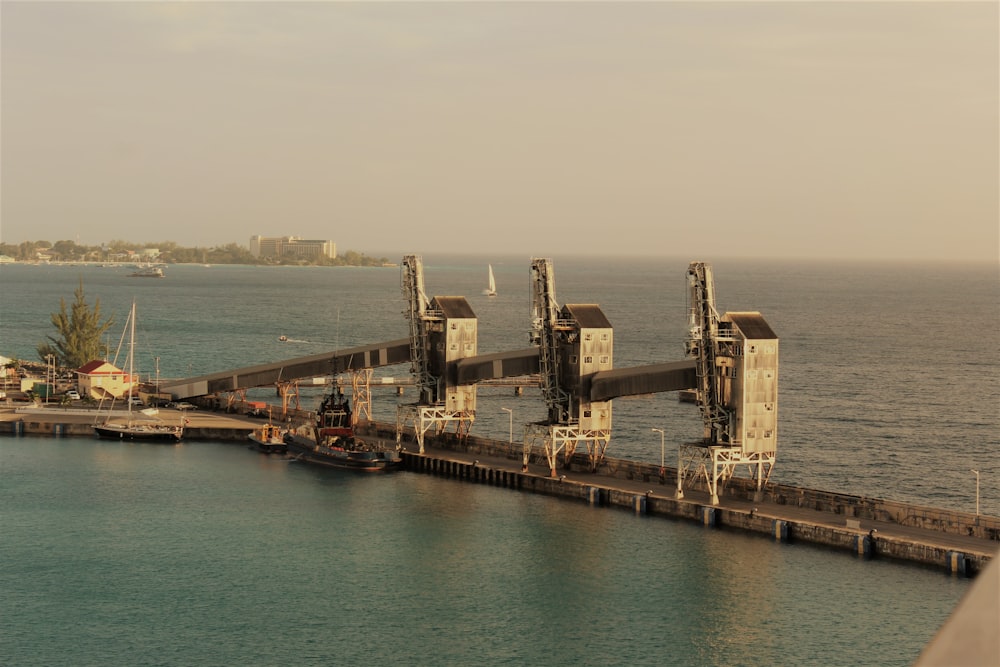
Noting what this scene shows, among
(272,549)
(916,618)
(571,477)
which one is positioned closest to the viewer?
(916,618)

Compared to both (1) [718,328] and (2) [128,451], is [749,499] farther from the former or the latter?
(2) [128,451]

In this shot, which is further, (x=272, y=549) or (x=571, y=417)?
(x=571, y=417)

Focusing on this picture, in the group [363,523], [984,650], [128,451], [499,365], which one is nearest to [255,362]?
[128,451]

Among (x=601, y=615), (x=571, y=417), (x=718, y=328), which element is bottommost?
(x=601, y=615)

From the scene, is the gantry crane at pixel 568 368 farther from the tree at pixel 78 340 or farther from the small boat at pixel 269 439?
the tree at pixel 78 340

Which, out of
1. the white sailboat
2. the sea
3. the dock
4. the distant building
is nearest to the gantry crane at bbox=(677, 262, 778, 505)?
the dock

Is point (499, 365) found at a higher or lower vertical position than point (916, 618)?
higher
